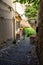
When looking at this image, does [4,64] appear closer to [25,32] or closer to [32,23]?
[25,32]

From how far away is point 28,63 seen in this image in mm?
9984

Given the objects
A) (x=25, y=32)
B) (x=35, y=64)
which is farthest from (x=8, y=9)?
(x=35, y=64)

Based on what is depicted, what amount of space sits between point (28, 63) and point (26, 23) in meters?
27.1

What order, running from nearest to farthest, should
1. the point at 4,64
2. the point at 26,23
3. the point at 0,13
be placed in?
the point at 4,64 < the point at 0,13 < the point at 26,23

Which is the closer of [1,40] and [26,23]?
[1,40]

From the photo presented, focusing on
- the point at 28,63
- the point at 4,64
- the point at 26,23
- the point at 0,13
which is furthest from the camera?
the point at 26,23

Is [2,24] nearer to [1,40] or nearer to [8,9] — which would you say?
[1,40]

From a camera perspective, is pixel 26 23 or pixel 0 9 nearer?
pixel 0 9

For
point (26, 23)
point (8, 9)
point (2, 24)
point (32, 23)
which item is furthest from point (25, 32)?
point (2, 24)

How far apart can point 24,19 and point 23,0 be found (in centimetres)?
2666

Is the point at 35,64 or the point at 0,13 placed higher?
the point at 0,13

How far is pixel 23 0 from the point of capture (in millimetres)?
10320

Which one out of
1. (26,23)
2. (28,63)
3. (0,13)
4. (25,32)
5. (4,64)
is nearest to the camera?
(4,64)

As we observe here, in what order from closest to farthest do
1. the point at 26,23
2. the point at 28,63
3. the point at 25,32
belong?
1. the point at 28,63
2. the point at 25,32
3. the point at 26,23
